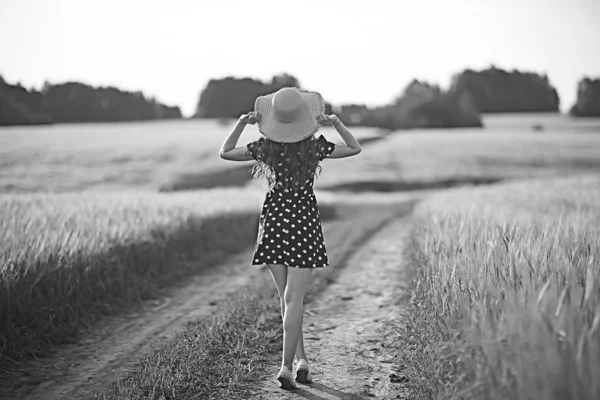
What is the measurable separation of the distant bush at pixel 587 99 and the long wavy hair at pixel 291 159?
126 feet

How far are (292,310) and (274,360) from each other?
87 centimetres

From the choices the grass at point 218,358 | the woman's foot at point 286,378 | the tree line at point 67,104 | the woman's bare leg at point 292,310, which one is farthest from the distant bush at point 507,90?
the woman's foot at point 286,378

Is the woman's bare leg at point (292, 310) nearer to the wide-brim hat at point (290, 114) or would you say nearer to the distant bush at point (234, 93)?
the wide-brim hat at point (290, 114)

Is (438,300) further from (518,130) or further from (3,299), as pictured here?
(518,130)

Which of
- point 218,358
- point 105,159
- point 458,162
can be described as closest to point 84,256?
point 218,358

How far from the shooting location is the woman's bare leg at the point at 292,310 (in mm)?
4344

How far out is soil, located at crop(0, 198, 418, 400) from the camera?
14.3ft

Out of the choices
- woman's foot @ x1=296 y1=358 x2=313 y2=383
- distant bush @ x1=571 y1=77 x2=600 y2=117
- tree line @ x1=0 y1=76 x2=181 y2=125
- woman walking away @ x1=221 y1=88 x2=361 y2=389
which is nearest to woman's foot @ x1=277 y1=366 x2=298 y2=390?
woman walking away @ x1=221 y1=88 x2=361 y2=389

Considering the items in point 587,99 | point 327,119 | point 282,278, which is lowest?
point 282,278

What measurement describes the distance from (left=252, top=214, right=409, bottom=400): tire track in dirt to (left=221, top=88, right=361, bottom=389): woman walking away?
0.24m

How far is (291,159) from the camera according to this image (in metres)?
4.34

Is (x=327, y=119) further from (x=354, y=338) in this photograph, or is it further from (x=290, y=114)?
(x=354, y=338)

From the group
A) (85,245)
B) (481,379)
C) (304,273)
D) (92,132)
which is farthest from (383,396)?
(92,132)

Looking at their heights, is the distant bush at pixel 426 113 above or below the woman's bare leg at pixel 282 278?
above
